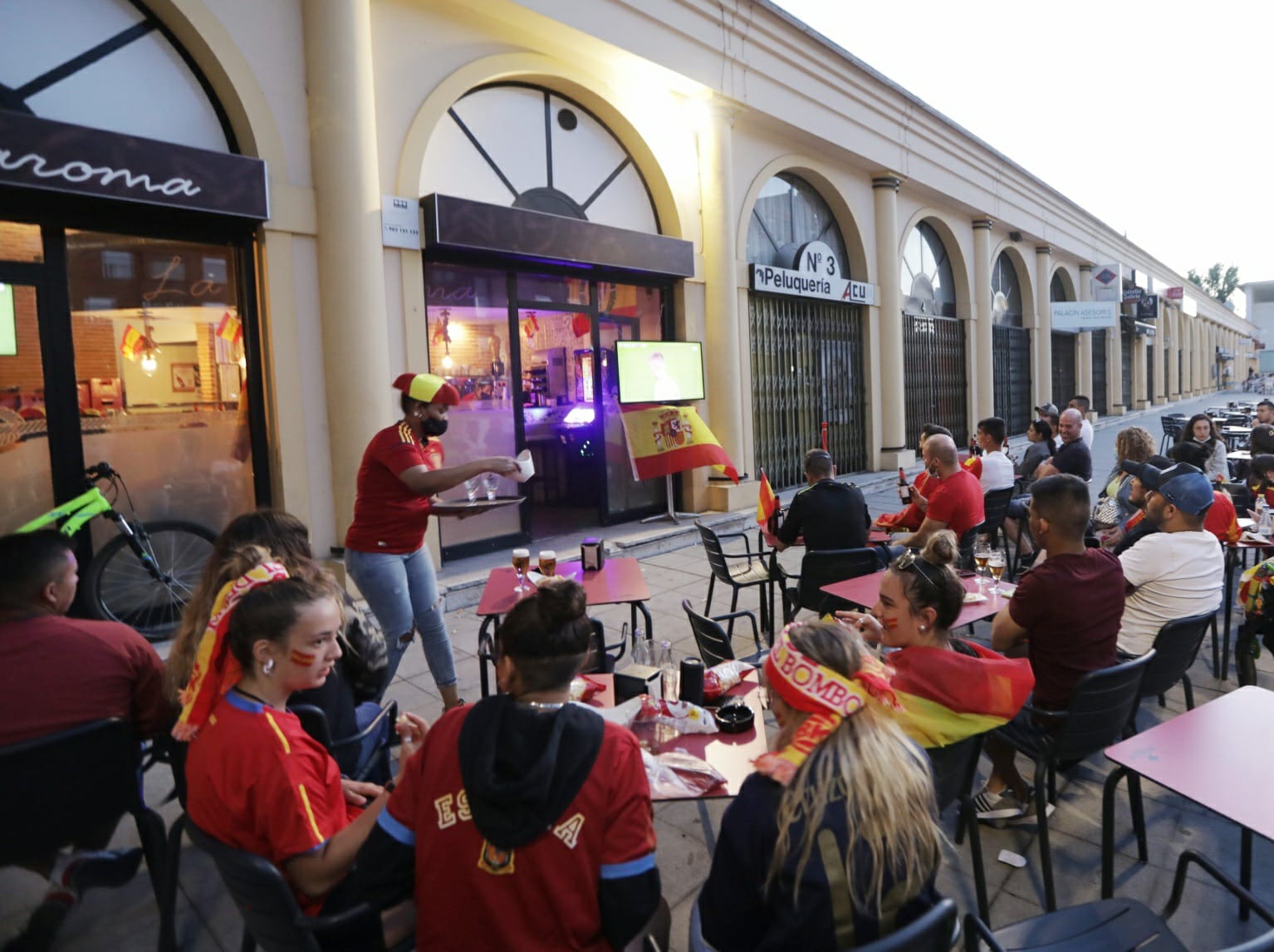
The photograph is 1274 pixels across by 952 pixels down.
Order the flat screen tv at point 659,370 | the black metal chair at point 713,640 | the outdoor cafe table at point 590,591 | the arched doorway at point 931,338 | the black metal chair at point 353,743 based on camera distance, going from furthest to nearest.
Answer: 1. the arched doorway at point 931,338
2. the flat screen tv at point 659,370
3. the outdoor cafe table at point 590,591
4. the black metal chair at point 713,640
5. the black metal chair at point 353,743

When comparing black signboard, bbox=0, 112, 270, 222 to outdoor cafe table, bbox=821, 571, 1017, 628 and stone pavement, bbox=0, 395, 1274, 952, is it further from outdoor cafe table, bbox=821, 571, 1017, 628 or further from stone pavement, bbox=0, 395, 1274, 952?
outdoor cafe table, bbox=821, 571, 1017, 628

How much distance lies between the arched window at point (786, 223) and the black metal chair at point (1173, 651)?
801cm

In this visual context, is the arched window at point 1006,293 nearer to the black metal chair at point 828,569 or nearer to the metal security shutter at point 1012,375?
the metal security shutter at point 1012,375

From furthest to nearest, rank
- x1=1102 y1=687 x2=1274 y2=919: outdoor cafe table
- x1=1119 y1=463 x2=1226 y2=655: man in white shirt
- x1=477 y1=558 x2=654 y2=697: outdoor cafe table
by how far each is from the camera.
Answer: x1=477 y1=558 x2=654 y2=697: outdoor cafe table < x1=1119 y1=463 x2=1226 y2=655: man in white shirt < x1=1102 y1=687 x2=1274 y2=919: outdoor cafe table

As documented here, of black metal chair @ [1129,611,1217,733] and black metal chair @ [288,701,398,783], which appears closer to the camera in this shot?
black metal chair @ [288,701,398,783]

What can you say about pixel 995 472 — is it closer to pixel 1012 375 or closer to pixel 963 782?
pixel 963 782

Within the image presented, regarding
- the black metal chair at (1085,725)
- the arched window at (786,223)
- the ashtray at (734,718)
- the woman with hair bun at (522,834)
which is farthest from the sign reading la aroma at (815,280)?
the woman with hair bun at (522,834)

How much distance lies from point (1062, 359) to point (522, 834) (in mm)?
23934

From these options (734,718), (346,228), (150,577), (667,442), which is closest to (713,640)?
(734,718)

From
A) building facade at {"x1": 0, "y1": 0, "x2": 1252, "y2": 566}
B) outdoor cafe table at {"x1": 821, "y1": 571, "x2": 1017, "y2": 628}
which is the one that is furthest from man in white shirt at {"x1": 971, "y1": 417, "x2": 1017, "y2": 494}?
building facade at {"x1": 0, "y1": 0, "x2": 1252, "y2": 566}

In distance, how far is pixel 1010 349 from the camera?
57.4 ft

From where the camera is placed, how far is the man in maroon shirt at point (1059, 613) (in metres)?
2.77

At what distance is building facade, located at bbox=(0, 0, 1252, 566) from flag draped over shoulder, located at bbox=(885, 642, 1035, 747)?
4.72 metres

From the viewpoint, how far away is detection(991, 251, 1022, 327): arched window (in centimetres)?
1713
